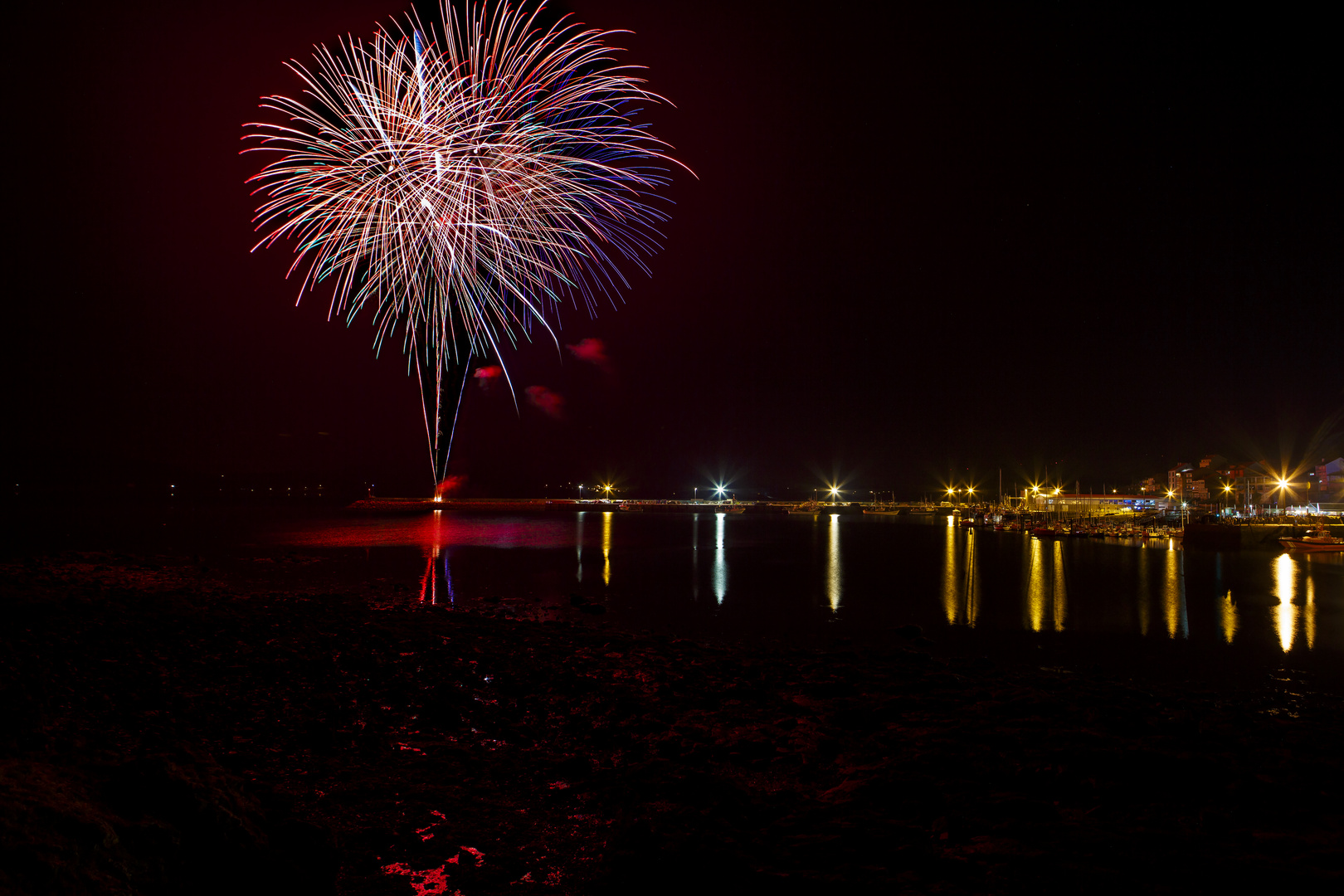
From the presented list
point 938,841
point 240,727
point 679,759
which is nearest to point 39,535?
point 240,727

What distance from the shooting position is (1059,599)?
84.8ft

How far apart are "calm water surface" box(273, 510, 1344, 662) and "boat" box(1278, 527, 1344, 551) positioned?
2.84 ft

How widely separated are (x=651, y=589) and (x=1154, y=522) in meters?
62.1

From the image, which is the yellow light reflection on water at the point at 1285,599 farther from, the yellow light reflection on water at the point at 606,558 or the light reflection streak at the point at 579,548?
the light reflection streak at the point at 579,548

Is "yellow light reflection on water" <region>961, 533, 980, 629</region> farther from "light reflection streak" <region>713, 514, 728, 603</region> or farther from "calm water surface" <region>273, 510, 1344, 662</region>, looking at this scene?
"light reflection streak" <region>713, 514, 728, 603</region>

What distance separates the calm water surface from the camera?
64.6 feet

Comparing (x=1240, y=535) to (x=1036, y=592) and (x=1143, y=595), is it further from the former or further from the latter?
(x=1036, y=592)

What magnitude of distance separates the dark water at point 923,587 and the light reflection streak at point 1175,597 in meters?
0.12

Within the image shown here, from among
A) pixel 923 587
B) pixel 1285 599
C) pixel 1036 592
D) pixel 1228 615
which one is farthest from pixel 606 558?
pixel 1285 599

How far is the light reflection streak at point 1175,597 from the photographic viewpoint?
1983 centimetres

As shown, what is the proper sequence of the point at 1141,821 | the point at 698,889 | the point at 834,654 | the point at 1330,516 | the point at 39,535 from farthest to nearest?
1. the point at 1330,516
2. the point at 39,535
3. the point at 834,654
4. the point at 1141,821
5. the point at 698,889

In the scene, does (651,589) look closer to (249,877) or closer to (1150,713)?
(1150,713)

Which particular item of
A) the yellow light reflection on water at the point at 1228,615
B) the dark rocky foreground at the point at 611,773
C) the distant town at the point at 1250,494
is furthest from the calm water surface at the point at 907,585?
the distant town at the point at 1250,494

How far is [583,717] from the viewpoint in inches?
353
